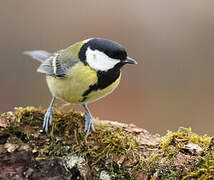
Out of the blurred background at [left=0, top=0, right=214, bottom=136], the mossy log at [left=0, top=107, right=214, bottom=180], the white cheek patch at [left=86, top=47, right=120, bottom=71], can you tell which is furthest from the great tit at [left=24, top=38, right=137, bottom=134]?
the blurred background at [left=0, top=0, right=214, bottom=136]

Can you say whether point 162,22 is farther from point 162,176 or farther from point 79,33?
point 162,176

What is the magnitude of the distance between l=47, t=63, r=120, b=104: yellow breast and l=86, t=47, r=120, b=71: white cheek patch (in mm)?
45

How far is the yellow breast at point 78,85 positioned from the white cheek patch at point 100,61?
0.05 meters

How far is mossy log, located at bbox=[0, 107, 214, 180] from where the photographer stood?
157 cm

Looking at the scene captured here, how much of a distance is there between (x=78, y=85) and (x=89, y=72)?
0.39ft

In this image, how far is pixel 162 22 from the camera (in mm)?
5484

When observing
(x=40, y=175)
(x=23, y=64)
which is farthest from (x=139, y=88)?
(x=40, y=175)

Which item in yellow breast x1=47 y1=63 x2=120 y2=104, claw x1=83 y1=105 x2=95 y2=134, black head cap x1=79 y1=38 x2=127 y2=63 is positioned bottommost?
claw x1=83 y1=105 x2=95 y2=134

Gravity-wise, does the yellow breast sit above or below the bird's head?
below

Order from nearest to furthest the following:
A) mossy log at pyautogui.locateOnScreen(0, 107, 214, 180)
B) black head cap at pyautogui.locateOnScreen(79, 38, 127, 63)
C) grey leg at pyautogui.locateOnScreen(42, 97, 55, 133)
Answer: mossy log at pyautogui.locateOnScreen(0, 107, 214, 180) < grey leg at pyautogui.locateOnScreen(42, 97, 55, 133) < black head cap at pyautogui.locateOnScreen(79, 38, 127, 63)

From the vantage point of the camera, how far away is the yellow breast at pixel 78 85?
Answer: 207 cm

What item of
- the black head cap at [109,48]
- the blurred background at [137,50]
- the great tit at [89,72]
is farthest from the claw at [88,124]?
the blurred background at [137,50]

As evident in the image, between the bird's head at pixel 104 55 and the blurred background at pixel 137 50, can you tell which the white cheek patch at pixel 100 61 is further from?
the blurred background at pixel 137 50

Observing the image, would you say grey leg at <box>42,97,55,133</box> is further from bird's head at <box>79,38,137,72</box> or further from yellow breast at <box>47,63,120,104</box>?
bird's head at <box>79,38,137,72</box>
